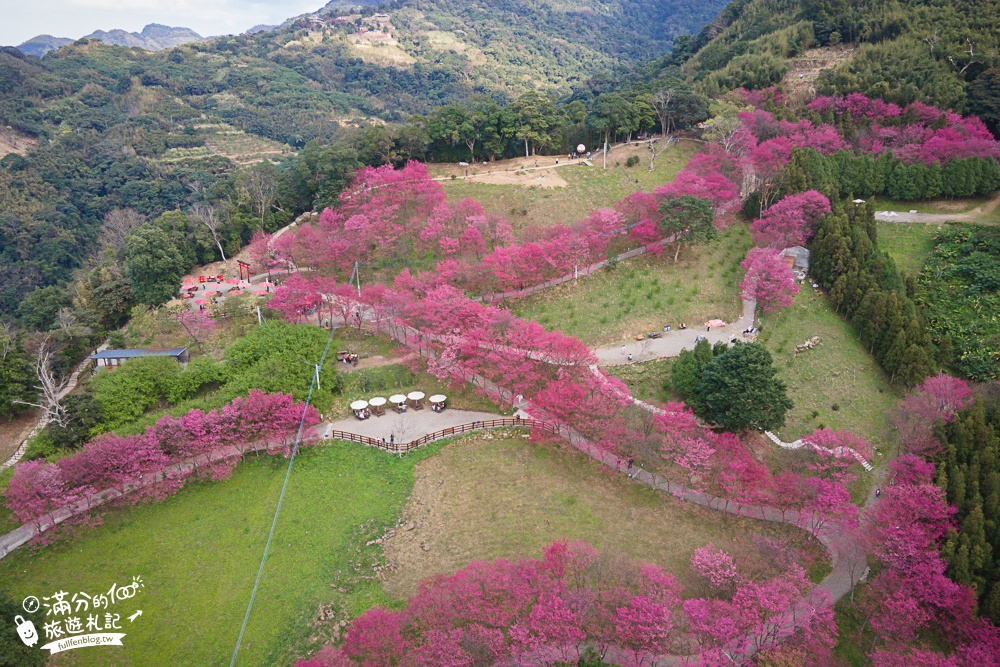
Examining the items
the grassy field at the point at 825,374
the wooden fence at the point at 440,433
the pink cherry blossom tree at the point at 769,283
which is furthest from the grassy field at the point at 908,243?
the wooden fence at the point at 440,433

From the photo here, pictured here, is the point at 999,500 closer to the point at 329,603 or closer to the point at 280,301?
the point at 329,603

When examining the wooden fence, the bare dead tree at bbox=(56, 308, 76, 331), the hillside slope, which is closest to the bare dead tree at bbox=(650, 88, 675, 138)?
the hillside slope

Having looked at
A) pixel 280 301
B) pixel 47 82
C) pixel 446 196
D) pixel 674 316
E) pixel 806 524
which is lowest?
pixel 806 524

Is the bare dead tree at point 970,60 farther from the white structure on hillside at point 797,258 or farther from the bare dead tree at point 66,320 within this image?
the bare dead tree at point 66,320

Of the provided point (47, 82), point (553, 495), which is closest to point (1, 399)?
point (553, 495)

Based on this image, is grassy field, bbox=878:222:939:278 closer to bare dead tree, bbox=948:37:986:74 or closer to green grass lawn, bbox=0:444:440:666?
bare dead tree, bbox=948:37:986:74
